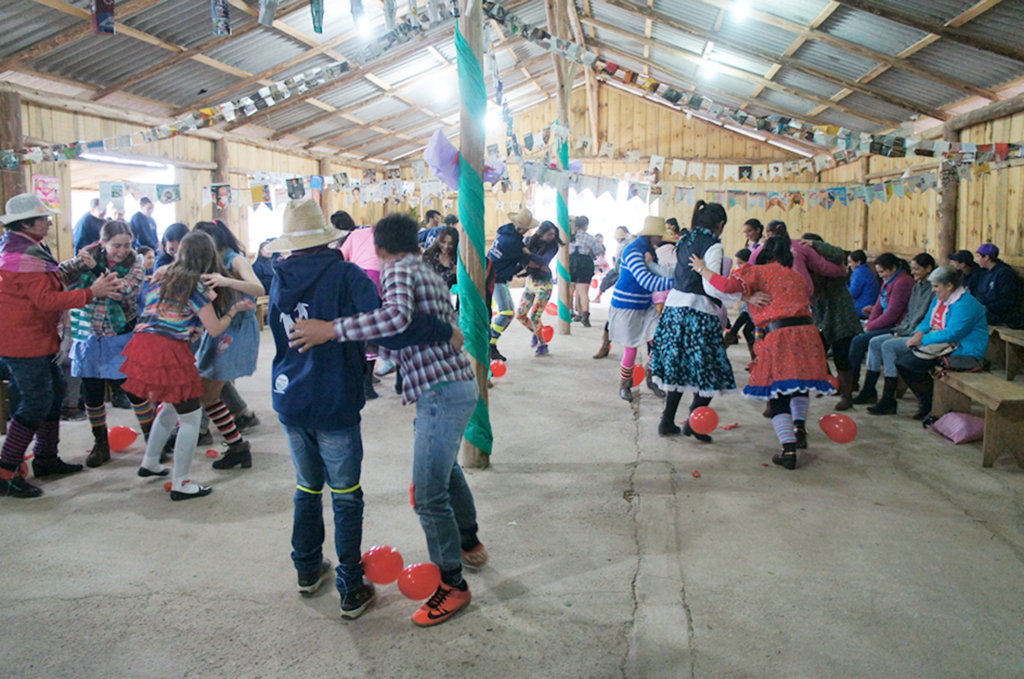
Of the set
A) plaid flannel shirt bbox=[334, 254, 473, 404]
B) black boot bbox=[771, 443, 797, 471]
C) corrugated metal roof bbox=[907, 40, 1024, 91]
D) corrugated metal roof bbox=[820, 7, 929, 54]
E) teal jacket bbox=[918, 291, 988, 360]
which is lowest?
black boot bbox=[771, 443, 797, 471]

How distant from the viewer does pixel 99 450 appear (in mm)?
4082

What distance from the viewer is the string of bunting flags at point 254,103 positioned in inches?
192

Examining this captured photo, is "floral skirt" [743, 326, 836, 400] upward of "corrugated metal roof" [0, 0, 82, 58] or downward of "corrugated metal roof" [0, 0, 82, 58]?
downward

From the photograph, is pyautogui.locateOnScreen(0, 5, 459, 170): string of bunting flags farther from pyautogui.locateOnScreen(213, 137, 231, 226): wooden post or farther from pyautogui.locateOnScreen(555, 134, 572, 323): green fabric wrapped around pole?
pyautogui.locateOnScreen(213, 137, 231, 226): wooden post

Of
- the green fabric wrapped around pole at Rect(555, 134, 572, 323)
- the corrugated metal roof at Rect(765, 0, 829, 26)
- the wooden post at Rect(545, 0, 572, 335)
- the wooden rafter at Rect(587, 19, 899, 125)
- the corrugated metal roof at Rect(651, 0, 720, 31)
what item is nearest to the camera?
the corrugated metal roof at Rect(765, 0, 829, 26)

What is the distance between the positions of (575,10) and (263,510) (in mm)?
9601

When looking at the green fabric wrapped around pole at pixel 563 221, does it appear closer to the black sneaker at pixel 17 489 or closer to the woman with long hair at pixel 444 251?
the woman with long hair at pixel 444 251

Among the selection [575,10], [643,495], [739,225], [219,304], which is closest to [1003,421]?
[643,495]

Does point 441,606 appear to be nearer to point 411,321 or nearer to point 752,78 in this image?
point 411,321

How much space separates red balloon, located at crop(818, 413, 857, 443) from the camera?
4.28 meters

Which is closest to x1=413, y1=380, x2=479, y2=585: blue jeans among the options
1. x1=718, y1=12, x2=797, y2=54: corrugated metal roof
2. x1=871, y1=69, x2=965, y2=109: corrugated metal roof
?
x1=718, y1=12, x2=797, y2=54: corrugated metal roof

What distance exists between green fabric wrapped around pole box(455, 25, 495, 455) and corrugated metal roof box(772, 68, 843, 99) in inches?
287

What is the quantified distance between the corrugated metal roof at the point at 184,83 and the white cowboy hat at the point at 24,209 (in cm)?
547

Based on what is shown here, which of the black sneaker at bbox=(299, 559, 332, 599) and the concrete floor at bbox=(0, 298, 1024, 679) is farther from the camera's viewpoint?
the black sneaker at bbox=(299, 559, 332, 599)
